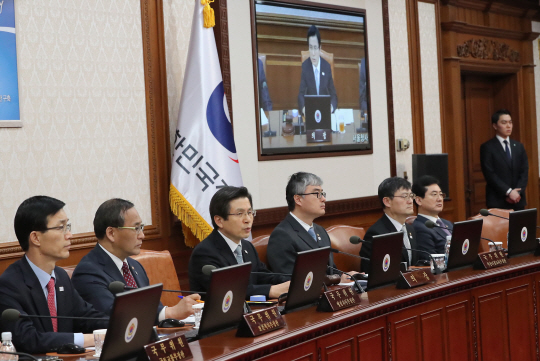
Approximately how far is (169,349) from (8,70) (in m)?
2.21

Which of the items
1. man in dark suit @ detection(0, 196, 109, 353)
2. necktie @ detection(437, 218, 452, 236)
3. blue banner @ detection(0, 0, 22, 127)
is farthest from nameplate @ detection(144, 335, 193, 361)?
necktie @ detection(437, 218, 452, 236)

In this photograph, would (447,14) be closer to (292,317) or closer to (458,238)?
(458,238)

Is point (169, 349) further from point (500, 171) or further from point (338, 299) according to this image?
point (500, 171)

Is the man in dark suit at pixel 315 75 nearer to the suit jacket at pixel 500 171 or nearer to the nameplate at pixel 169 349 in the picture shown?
the suit jacket at pixel 500 171

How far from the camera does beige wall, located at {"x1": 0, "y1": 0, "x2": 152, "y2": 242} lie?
12.4 ft

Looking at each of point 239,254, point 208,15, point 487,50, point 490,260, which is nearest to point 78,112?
point 208,15

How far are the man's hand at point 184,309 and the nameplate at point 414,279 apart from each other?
3.28 ft

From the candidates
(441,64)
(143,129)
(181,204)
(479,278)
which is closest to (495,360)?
(479,278)

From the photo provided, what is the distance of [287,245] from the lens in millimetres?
3535

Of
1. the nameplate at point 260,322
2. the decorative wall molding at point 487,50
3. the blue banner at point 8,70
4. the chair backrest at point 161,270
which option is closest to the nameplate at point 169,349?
the nameplate at point 260,322

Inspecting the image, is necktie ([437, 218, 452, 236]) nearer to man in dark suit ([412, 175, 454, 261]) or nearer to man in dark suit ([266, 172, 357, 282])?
man in dark suit ([412, 175, 454, 261])

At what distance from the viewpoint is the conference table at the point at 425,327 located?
2.36 meters

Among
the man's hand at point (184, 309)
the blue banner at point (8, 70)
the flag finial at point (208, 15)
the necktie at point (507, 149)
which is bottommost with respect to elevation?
the man's hand at point (184, 309)

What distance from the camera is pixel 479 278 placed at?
3.30 metres
